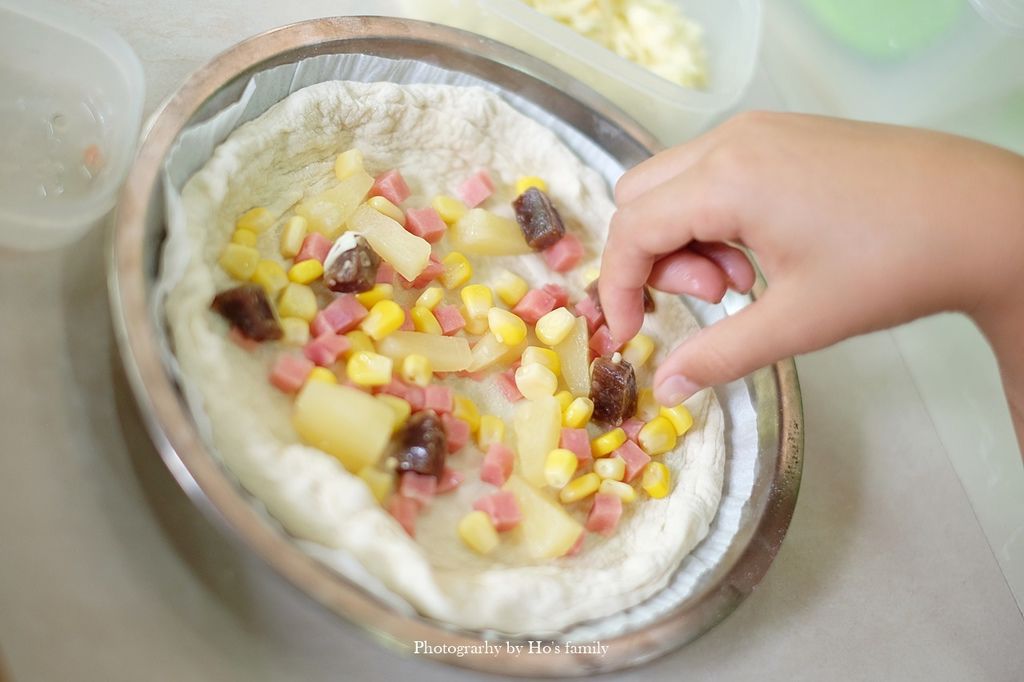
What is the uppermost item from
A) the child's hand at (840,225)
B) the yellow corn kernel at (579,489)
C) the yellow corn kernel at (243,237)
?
the child's hand at (840,225)

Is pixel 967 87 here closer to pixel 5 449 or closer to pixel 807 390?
pixel 807 390

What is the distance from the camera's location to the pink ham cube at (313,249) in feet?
5.07

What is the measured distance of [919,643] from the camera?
1.67 m

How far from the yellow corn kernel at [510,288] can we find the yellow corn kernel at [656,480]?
422 millimetres

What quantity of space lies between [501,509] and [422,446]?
0.17 m

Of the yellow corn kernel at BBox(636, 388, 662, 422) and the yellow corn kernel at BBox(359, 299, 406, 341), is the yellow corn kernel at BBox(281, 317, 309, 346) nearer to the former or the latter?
the yellow corn kernel at BBox(359, 299, 406, 341)

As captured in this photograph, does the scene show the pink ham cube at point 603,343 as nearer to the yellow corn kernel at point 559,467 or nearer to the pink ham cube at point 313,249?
the yellow corn kernel at point 559,467

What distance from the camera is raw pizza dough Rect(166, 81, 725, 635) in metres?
1.22

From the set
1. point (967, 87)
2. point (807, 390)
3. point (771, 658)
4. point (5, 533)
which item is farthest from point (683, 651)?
point (967, 87)

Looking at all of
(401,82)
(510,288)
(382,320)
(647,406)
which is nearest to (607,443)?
(647,406)

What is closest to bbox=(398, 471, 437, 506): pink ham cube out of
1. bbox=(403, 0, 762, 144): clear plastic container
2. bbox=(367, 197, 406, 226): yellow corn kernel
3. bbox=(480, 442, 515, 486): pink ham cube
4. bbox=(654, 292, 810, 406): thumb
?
bbox=(480, 442, 515, 486): pink ham cube

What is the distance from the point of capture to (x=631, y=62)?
1874 millimetres

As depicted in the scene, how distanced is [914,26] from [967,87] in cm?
23

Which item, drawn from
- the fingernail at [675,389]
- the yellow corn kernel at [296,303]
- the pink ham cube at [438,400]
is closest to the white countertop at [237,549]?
the yellow corn kernel at [296,303]
